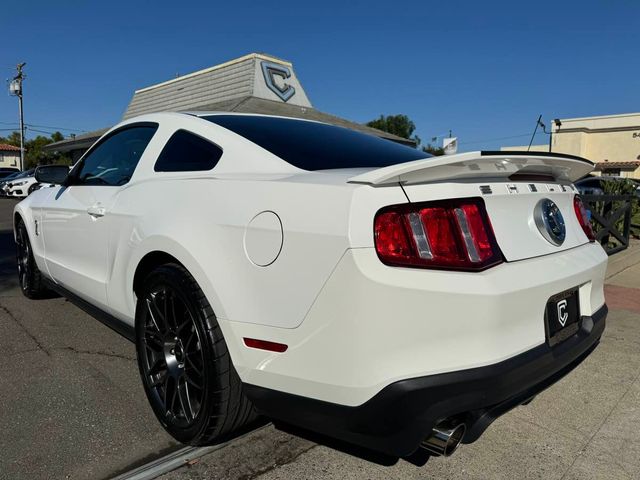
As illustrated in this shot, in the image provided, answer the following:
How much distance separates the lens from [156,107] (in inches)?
963

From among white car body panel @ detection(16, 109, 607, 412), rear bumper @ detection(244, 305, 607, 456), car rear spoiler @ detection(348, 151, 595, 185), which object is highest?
car rear spoiler @ detection(348, 151, 595, 185)

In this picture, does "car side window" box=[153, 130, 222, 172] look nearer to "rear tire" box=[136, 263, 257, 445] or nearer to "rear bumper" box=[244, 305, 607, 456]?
"rear tire" box=[136, 263, 257, 445]

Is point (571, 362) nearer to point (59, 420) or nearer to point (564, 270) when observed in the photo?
point (564, 270)

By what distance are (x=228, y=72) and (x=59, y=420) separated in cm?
2015

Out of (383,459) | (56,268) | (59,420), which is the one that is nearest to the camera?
(383,459)

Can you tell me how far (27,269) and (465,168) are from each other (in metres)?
4.18

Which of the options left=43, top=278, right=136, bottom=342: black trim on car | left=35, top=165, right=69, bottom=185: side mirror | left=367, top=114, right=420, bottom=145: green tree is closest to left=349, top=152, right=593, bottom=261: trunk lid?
left=43, top=278, right=136, bottom=342: black trim on car

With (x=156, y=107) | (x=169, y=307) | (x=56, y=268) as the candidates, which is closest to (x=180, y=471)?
(x=169, y=307)

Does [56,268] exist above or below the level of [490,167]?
below

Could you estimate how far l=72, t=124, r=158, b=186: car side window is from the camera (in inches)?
120

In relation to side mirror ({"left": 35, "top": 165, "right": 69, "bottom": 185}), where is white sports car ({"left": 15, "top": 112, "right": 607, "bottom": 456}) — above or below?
below

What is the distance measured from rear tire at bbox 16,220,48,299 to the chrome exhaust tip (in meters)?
3.82

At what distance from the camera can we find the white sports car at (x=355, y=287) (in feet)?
5.52

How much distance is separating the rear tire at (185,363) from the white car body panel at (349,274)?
83mm
